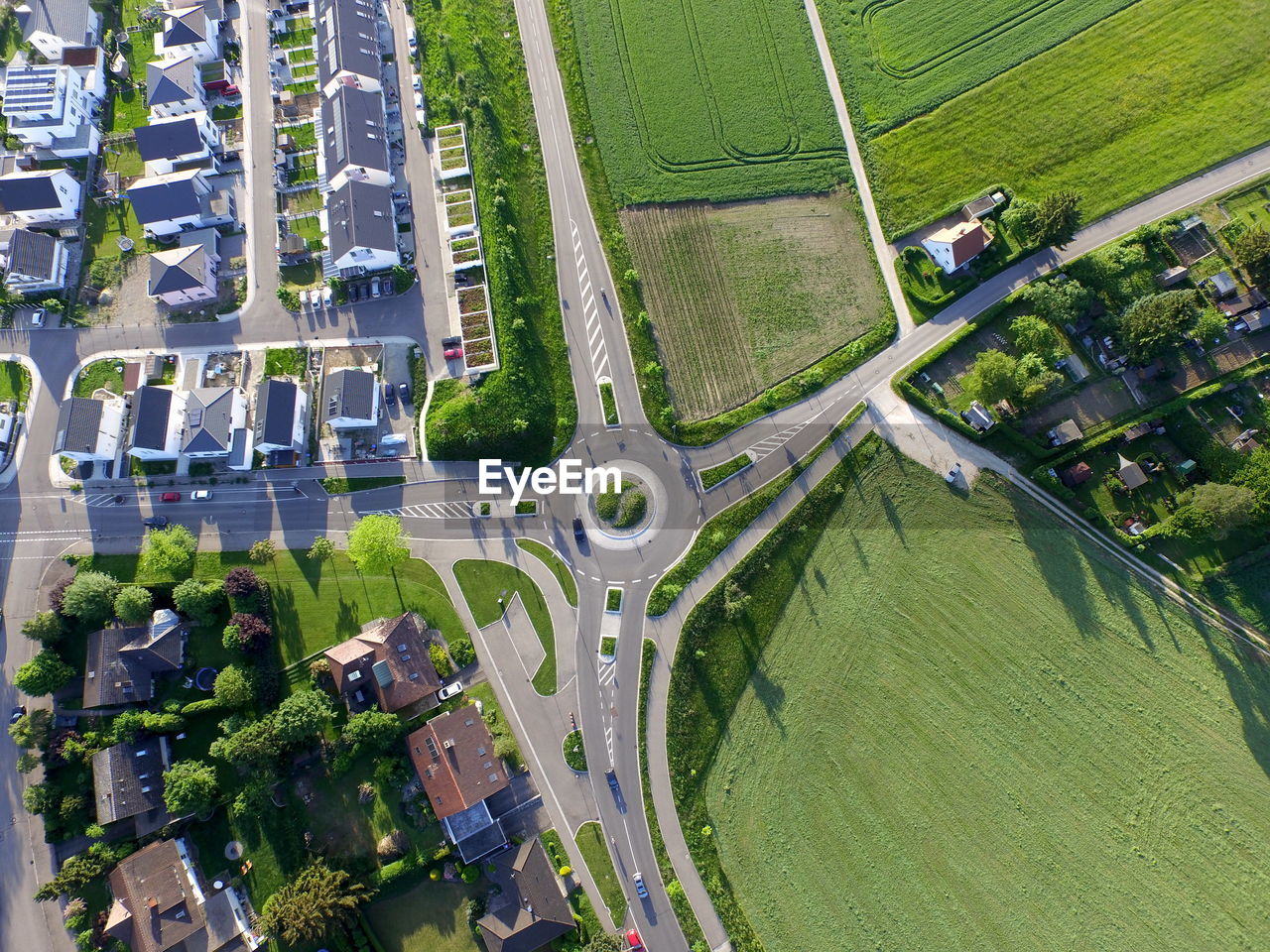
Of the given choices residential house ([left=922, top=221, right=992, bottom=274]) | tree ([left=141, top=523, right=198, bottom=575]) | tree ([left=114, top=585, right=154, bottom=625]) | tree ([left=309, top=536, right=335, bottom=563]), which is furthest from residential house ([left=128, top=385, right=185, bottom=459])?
residential house ([left=922, top=221, right=992, bottom=274])

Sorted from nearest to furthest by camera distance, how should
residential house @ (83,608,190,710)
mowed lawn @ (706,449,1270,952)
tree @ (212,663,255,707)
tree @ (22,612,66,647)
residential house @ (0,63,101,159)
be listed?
1. mowed lawn @ (706,449,1270,952)
2. tree @ (212,663,255,707)
3. residential house @ (83,608,190,710)
4. tree @ (22,612,66,647)
5. residential house @ (0,63,101,159)

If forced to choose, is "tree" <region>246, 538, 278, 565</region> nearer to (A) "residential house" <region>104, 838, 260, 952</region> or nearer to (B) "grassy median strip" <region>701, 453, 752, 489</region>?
(A) "residential house" <region>104, 838, 260, 952</region>

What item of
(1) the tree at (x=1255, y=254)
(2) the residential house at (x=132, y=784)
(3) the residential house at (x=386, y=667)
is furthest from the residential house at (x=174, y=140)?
(1) the tree at (x=1255, y=254)

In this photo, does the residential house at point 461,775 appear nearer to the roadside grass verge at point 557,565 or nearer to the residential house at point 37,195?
the roadside grass verge at point 557,565

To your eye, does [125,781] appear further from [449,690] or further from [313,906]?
[449,690]

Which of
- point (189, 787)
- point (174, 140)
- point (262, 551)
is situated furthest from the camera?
point (174, 140)

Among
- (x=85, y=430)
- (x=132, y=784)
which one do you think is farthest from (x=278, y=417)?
(x=132, y=784)
